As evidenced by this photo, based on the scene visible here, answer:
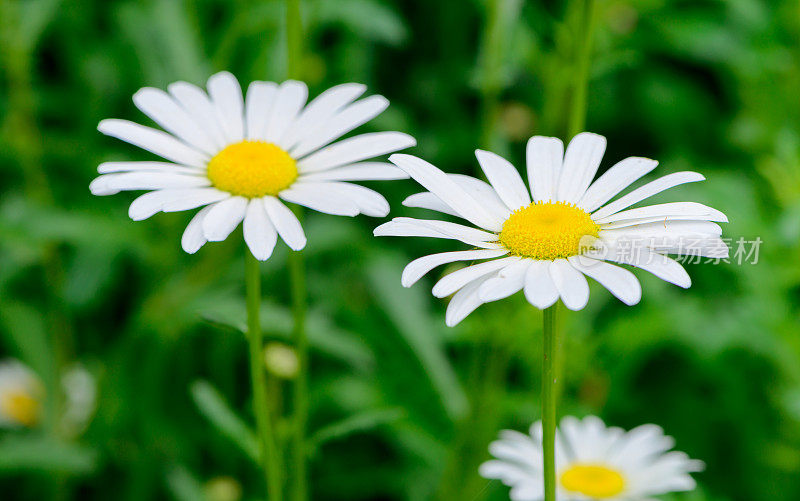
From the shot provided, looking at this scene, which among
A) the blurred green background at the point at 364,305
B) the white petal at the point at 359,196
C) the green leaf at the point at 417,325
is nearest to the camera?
the white petal at the point at 359,196

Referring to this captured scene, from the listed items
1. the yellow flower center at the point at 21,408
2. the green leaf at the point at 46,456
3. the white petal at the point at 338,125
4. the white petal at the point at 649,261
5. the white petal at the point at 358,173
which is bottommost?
the white petal at the point at 649,261

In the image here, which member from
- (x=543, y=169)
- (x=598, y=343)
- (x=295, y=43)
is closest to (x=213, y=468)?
(x=598, y=343)

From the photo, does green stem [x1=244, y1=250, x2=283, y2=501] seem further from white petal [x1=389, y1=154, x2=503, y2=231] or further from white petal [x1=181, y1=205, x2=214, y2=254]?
white petal [x1=389, y1=154, x2=503, y2=231]

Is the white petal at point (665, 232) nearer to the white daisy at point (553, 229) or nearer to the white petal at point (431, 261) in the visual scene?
the white daisy at point (553, 229)

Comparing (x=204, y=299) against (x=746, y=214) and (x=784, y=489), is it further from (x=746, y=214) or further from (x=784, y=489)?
(x=784, y=489)

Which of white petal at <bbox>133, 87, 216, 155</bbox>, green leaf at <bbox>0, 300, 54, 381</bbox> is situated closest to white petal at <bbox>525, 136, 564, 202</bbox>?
white petal at <bbox>133, 87, 216, 155</bbox>

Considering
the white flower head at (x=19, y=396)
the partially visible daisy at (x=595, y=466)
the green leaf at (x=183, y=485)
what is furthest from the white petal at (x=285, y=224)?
the white flower head at (x=19, y=396)

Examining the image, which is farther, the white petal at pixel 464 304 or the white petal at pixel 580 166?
the white petal at pixel 580 166
